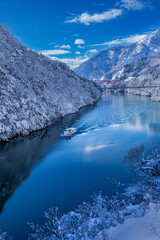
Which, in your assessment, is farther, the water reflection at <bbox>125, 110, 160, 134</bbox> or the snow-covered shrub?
the water reflection at <bbox>125, 110, 160, 134</bbox>

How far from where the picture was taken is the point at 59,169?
78.4 ft

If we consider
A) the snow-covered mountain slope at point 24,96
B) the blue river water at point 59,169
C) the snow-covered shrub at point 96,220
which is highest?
the snow-covered mountain slope at point 24,96

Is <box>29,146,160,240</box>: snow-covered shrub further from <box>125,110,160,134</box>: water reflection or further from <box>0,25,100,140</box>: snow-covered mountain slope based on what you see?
<box>125,110,160,134</box>: water reflection

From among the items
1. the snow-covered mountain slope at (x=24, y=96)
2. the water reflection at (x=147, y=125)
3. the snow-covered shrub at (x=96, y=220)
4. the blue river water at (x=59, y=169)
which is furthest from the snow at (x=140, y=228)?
the water reflection at (x=147, y=125)

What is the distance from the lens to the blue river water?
1633 centimetres

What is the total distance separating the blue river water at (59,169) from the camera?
643 inches

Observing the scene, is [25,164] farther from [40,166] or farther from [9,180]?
[9,180]

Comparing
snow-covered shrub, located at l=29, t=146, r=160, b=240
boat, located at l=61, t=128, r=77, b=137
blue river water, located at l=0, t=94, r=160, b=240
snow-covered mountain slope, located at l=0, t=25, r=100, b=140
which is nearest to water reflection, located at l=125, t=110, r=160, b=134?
blue river water, located at l=0, t=94, r=160, b=240

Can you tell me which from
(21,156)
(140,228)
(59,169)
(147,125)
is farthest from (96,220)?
(147,125)

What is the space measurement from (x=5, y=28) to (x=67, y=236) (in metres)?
75.2

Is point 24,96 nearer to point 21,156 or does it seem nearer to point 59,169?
point 21,156

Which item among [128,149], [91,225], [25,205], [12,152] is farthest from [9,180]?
[128,149]

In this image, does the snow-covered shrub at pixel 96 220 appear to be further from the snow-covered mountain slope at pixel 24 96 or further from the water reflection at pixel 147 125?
the water reflection at pixel 147 125

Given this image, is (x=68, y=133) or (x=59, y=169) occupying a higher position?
(x=68, y=133)
